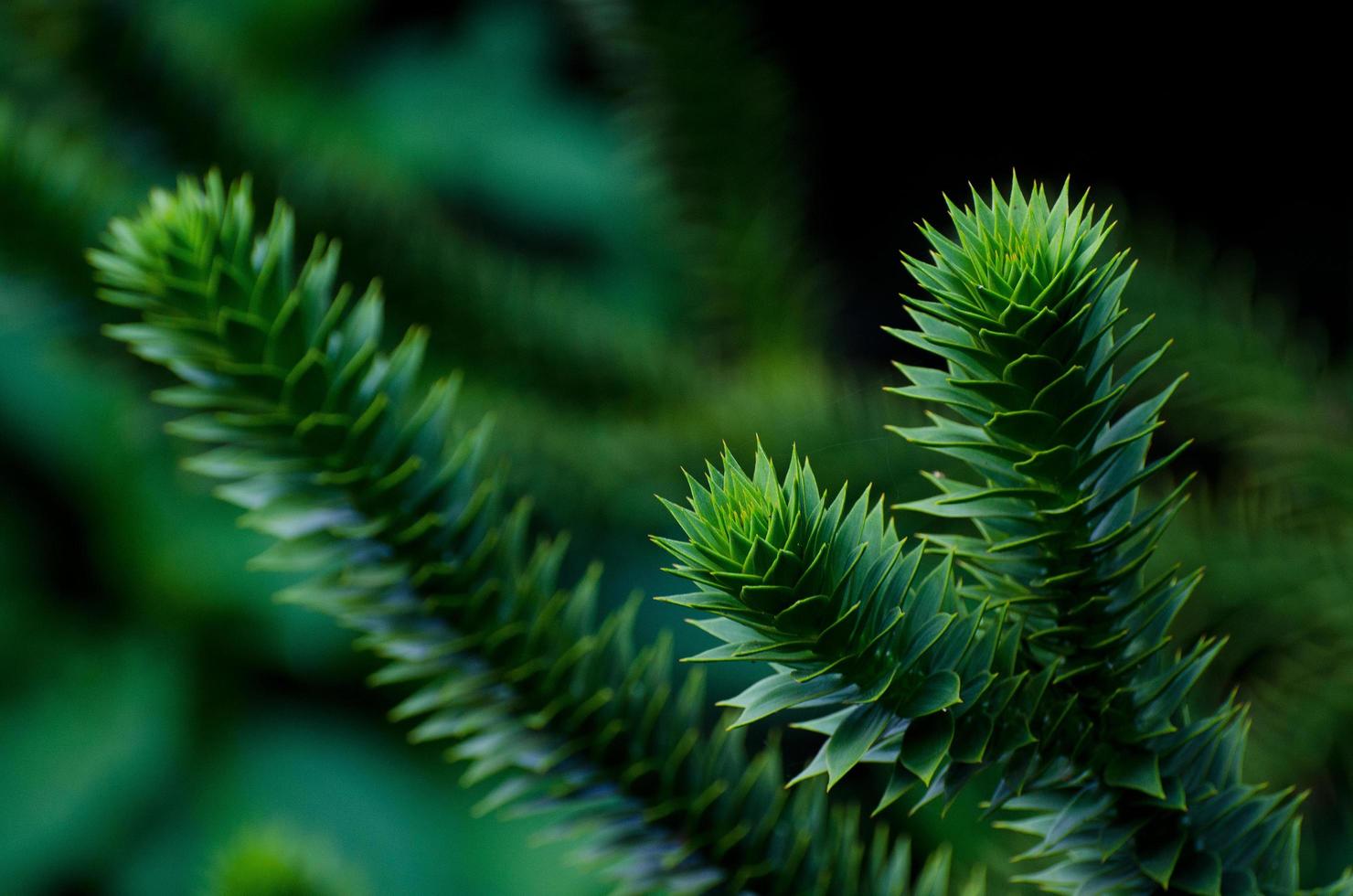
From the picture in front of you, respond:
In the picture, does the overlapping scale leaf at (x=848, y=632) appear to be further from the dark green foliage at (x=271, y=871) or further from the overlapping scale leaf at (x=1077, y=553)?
the dark green foliage at (x=271, y=871)

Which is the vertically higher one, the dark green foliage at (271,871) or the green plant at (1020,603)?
the green plant at (1020,603)

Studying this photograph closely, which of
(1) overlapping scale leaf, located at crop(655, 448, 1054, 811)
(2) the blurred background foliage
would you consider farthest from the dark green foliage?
(1) overlapping scale leaf, located at crop(655, 448, 1054, 811)

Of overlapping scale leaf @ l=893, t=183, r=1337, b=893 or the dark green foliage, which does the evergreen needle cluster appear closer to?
overlapping scale leaf @ l=893, t=183, r=1337, b=893

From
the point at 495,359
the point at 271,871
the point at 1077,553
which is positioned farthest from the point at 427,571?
the point at 495,359

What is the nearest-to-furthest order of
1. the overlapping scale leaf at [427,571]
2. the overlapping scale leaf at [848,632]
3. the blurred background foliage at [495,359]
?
the overlapping scale leaf at [848,632], the overlapping scale leaf at [427,571], the blurred background foliage at [495,359]

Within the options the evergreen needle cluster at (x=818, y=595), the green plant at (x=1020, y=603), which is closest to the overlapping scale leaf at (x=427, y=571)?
the evergreen needle cluster at (x=818, y=595)

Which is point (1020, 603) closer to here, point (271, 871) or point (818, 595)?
point (818, 595)
